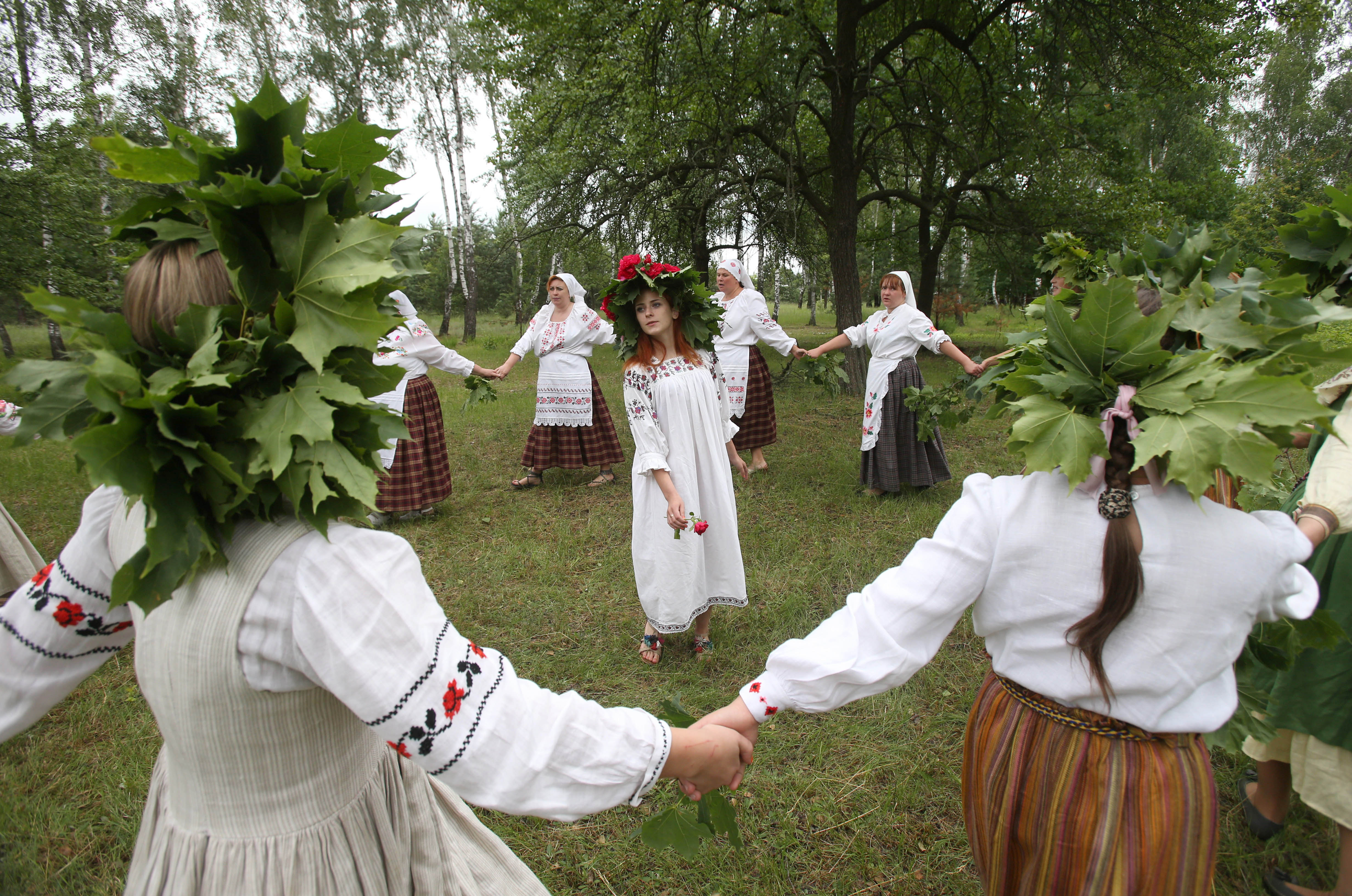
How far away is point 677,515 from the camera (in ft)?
11.8

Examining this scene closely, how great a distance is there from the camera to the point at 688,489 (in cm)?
387

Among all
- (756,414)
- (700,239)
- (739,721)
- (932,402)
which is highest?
(700,239)

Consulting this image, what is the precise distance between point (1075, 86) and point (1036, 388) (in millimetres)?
10833

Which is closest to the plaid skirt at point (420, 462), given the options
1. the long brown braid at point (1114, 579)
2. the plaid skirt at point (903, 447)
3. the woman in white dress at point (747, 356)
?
the woman in white dress at point (747, 356)

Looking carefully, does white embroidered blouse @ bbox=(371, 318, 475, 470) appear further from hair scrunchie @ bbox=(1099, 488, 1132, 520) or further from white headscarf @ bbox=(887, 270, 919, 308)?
hair scrunchie @ bbox=(1099, 488, 1132, 520)

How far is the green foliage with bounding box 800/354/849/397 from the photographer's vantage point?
7.22 m

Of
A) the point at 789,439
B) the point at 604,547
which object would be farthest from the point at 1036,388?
the point at 789,439

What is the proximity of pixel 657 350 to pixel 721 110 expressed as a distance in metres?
7.82

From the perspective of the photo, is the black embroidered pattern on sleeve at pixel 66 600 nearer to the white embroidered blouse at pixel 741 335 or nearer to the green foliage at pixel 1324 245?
the green foliage at pixel 1324 245

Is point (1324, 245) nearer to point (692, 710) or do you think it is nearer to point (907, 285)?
point (692, 710)

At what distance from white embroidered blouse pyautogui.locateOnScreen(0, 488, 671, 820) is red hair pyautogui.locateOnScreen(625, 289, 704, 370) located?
2.68m

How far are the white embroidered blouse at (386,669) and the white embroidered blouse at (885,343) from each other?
18.9 feet

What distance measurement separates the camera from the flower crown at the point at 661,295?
3.83 metres

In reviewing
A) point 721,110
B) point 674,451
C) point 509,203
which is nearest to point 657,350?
point 674,451
